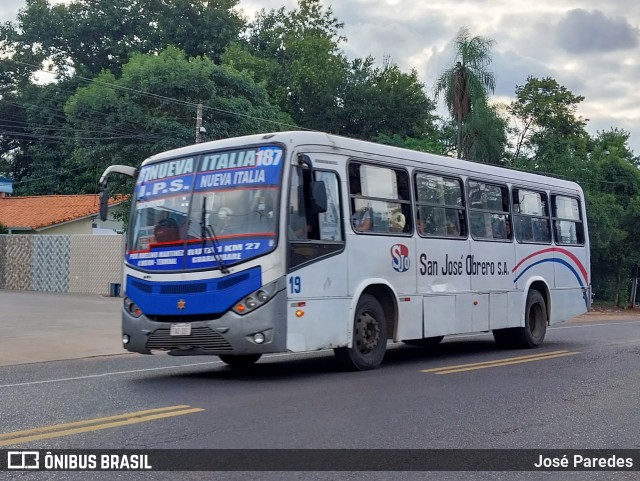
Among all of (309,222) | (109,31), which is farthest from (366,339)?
(109,31)

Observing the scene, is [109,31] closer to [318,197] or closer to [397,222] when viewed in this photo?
[397,222]

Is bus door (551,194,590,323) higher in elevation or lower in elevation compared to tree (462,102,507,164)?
lower

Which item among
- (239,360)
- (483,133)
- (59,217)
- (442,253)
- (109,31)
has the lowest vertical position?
(239,360)

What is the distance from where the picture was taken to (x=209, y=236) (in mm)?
10305

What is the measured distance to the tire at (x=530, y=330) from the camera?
611 inches

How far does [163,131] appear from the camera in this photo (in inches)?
1347

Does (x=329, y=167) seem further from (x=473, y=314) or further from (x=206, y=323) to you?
(x=473, y=314)

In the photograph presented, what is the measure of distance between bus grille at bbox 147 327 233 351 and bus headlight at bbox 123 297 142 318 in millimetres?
422

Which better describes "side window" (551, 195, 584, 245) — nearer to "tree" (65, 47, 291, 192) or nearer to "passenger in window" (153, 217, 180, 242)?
"passenger in window" (153, 217, 180, 242)

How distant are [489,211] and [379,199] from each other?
11.0ft

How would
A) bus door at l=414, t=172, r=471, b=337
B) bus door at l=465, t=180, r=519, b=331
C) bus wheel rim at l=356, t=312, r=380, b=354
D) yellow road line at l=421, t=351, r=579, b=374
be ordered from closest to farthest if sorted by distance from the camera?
bus wheel rim at l=356, t=312, r=380, b=354
yellow road line at l=421, t=351, r=579, b=374
bus door at l=414, t=172, r=471, b=337
bus door at l=465, t=180, r=519, b=331

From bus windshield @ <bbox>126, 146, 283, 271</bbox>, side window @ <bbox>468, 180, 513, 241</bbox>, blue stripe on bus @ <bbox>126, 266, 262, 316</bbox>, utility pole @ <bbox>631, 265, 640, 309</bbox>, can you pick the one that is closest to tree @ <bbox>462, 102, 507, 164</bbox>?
utility pole @ <bbox>631, 265, 640, 309</bbox>

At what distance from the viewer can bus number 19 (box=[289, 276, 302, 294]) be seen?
10.2m

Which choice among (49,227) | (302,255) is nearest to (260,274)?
(302,255)
